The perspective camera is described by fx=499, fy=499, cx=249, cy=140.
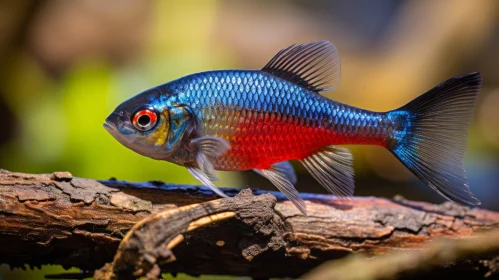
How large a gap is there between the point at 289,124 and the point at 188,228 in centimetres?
70

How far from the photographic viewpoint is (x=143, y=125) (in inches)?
89.0

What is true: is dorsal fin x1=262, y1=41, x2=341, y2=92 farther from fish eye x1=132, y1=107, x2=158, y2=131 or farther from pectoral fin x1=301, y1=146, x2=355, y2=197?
fish eye x1=132, y1=107, x2=158, y2=131

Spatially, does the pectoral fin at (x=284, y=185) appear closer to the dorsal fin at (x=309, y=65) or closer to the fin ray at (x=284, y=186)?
the fin ray at (x=284, y=186)

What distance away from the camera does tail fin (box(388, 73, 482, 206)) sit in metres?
2.44

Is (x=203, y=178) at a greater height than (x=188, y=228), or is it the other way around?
(x=203, y=178)

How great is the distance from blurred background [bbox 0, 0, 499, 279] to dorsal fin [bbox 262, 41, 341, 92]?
1.69 metres

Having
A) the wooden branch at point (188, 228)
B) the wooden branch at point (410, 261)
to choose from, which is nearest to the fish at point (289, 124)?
the wooden branch at point (188, 228)

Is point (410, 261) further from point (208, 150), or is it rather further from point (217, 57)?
point (217, 57)

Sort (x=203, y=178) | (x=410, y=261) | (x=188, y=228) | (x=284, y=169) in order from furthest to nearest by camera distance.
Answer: (x=284, y=169)
(x=203, y=178)
(x=188, y=228)
(x=410, y=261)

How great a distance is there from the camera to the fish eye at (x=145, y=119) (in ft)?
7.39

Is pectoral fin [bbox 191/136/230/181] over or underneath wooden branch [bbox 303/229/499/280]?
over

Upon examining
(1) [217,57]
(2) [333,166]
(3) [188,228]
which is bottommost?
(3) [188,228]

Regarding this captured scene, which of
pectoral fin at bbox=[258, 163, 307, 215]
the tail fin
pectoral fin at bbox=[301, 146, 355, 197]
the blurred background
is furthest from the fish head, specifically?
the blurred background

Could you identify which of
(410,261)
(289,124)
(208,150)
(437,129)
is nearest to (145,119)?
(208,150)
